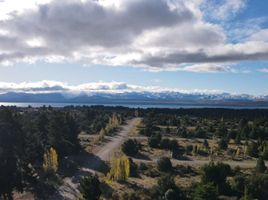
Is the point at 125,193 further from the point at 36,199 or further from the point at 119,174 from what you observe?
the point at 36,199

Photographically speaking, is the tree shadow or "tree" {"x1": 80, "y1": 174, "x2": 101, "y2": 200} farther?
the tree shadow

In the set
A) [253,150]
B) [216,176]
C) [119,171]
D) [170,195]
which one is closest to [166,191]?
[170,195]

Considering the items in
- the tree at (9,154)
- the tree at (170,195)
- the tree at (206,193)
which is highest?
the tree at (9,154)

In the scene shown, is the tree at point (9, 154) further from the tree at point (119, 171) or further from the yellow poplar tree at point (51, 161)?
the tree at point (119, 171)

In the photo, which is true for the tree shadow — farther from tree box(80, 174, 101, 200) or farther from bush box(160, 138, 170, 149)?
tree box(80, 174, 101, 200)

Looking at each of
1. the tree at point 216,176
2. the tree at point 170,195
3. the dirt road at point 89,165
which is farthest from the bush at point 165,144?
the tree at point 170,195

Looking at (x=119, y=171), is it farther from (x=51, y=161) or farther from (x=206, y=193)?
(x=206, y=193)

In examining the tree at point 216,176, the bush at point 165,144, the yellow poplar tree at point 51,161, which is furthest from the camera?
the bush at point 165,144

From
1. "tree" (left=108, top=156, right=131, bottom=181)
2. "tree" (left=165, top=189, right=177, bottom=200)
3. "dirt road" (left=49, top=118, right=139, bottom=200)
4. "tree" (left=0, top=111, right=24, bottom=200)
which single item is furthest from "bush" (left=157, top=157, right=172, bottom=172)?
"tree" (left=0, top=111, right=24, bottom=200)

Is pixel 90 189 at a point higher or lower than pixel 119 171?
higher
